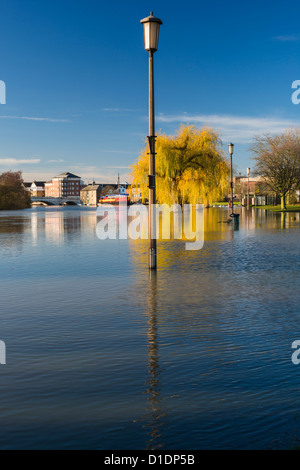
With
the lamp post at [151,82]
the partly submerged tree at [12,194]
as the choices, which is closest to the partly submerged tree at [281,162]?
the lamp post at [151,82]

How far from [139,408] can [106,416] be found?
34cm

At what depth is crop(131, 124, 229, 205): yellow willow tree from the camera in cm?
4916

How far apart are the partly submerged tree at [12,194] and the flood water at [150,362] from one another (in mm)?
116024

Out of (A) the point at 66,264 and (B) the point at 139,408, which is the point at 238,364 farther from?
(A) the point at 66,264

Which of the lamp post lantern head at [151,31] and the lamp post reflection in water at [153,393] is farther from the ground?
the lamp post lantern head at [151,31]

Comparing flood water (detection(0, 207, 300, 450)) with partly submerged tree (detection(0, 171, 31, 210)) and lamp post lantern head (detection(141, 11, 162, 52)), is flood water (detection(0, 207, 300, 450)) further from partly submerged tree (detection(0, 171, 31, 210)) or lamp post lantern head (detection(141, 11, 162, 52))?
partly submerged tree (detection(0, 171, 31, 210))

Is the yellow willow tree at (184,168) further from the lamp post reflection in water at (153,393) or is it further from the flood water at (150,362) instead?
the lamp post reflection in water at (153,393)

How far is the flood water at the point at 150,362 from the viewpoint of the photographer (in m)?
4.42

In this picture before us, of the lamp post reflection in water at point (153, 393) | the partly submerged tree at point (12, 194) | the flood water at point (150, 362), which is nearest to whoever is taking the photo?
the lamp post reflection in water at point (153, 393)

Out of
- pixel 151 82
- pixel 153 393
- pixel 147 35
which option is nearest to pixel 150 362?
pixel 153 393

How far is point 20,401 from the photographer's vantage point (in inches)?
202

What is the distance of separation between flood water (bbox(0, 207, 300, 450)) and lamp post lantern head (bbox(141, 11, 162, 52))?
608 centimetres

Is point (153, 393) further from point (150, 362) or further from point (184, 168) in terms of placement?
point (184, 168)

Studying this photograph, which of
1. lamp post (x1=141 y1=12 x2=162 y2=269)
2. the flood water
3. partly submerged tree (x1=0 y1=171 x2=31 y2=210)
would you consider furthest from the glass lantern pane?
partly submerged tree (x1=0 y1=171 x2=31 y2=210)
